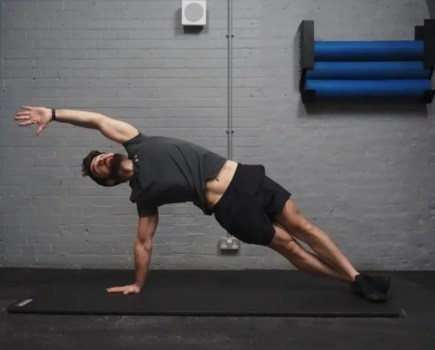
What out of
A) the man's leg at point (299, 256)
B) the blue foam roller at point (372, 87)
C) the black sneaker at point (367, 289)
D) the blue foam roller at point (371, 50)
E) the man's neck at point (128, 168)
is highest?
the blue foam roller at point (371, 50)

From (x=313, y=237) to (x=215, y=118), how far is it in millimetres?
1416

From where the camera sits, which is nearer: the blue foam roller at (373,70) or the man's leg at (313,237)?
the man's leg at (313,237)

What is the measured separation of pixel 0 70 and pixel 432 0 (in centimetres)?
358

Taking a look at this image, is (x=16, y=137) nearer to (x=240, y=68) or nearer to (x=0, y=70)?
(x=0, y=70)

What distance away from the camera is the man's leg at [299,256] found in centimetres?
288

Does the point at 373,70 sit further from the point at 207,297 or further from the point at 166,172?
the point at 207,297

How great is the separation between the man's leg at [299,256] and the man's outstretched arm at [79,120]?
110 centimetres

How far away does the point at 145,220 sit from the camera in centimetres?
291

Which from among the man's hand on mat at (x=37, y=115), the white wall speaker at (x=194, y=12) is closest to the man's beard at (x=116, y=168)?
the man's hand on mat at (x=37, y=115)

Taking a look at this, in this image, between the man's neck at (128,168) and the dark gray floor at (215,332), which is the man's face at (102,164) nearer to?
the man's neck at (128,168)

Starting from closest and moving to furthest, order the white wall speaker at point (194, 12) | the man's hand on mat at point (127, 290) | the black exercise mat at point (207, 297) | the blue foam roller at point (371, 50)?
the black exercise mat at point (207, 297) → the man's hand on mat at point (127, 290) → the blue foam roller at point (371, 50) → the white wall speaker at point (194, 12)

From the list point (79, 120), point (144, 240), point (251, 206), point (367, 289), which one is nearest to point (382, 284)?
point (367, 289)

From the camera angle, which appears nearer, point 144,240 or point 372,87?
point 144,240

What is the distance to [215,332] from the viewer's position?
2.49 metres
